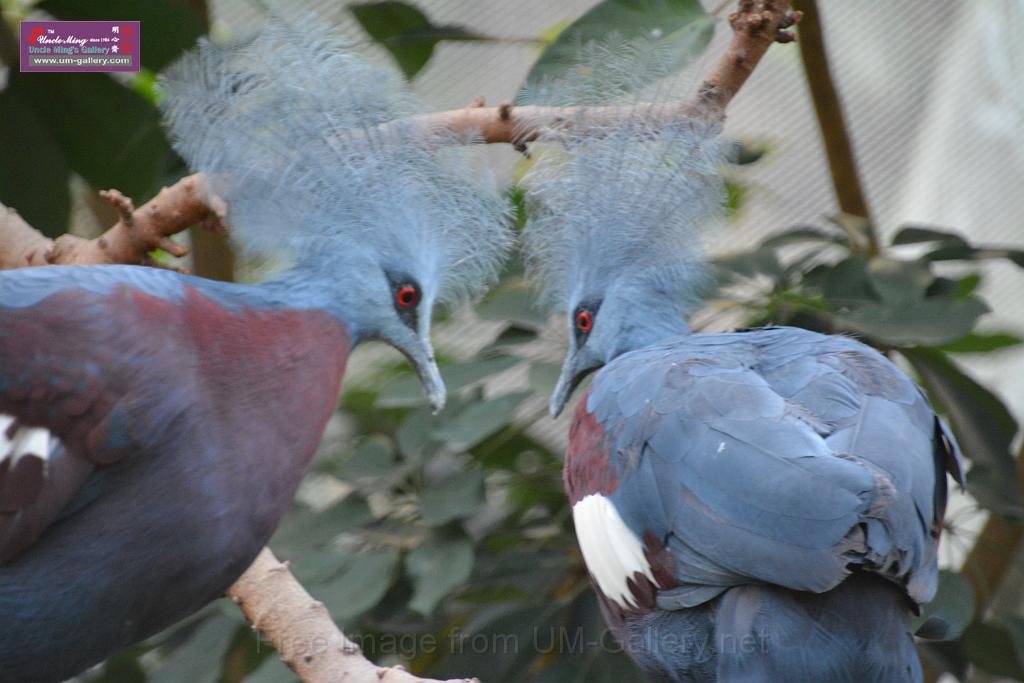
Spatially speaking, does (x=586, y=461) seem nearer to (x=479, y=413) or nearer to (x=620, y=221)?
(x=479, y=413)

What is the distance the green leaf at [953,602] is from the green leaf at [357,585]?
2.48 feet

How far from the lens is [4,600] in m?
0.97

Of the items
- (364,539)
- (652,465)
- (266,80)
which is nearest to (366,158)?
(266,80)

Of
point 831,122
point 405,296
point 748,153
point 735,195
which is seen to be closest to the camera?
point 405,296

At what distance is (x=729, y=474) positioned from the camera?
Answer: 109 cm

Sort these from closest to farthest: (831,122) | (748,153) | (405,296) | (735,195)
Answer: (405,296) → (748,153) → (735,195) → (831,122)

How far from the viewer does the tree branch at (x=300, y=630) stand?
1.19 m

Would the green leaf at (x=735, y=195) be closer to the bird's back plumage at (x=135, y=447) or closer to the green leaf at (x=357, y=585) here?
the green leaf at (x=357, y=585)

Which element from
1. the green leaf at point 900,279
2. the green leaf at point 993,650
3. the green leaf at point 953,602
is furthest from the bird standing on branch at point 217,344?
the green leaf at point 993,650

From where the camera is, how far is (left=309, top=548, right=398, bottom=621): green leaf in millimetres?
1522

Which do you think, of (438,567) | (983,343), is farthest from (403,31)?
(983,343)

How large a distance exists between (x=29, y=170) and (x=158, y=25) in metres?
0.31

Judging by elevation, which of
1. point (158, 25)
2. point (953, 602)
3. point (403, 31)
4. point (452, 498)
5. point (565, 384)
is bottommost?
point (953, 602)

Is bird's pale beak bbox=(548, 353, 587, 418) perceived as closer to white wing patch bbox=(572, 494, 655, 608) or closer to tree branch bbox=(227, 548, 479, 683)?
white wing patch bbox=(572, 494, 655, 608)
